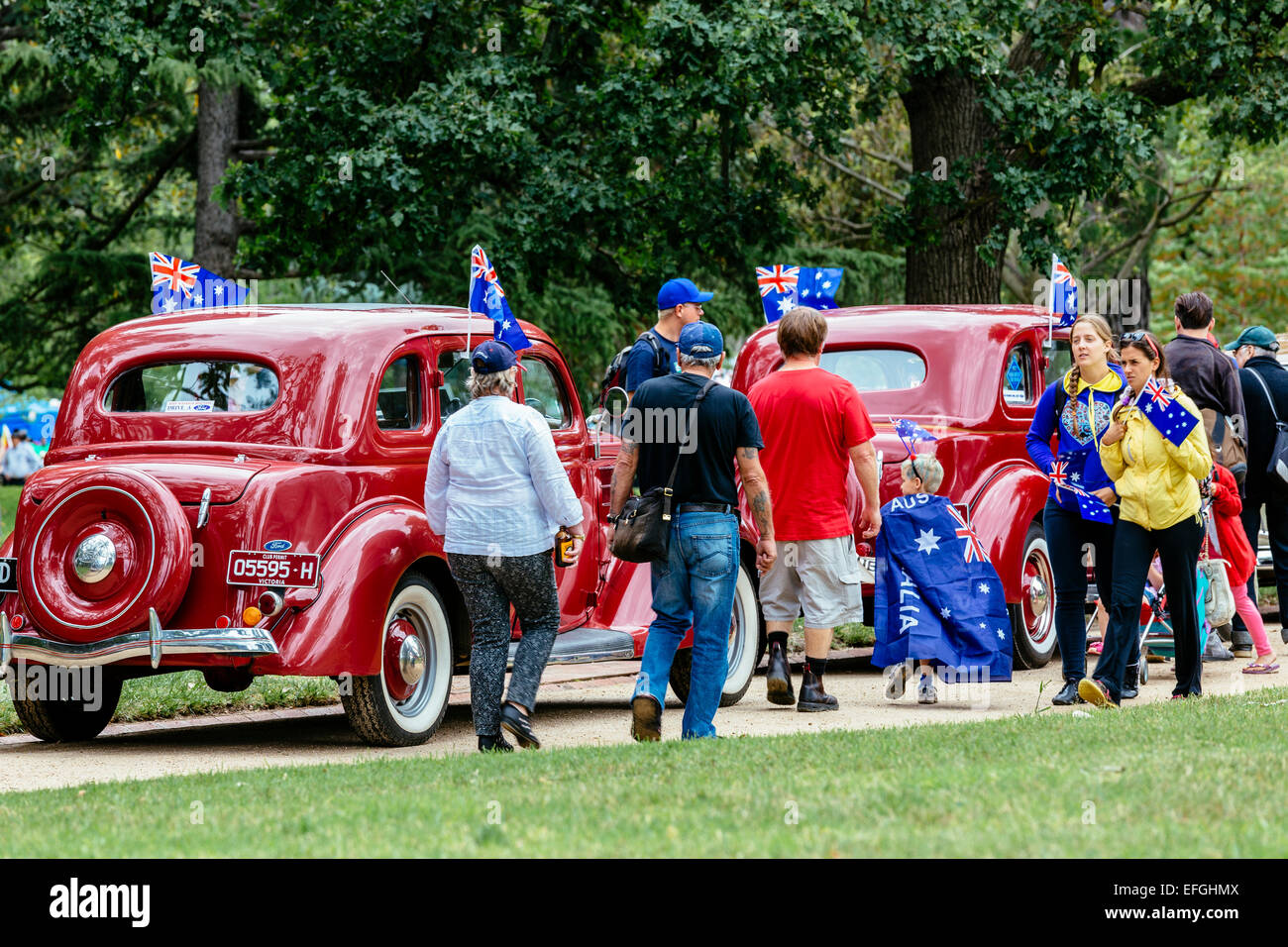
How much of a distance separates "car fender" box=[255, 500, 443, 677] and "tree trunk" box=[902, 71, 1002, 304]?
1002 cm

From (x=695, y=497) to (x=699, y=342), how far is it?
0.68 meters

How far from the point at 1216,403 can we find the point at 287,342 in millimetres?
5492

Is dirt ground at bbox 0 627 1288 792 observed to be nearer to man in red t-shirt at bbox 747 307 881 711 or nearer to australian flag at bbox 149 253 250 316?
man in red t-shirt at bbox 747 307 881 711

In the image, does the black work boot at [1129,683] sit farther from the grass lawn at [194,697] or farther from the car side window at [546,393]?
the grass lawn at [194,697]

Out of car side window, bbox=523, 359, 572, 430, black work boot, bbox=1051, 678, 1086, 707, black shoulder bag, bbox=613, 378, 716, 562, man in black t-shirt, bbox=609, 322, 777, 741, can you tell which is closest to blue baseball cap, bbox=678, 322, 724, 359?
man in black t-shirt, bbox=609, 322, 777, 741

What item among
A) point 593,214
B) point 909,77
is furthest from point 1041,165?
point 593,214

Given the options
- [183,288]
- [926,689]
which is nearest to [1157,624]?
[926,689]

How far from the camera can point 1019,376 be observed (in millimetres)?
11852

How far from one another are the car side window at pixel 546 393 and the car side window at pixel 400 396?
0.78 metres

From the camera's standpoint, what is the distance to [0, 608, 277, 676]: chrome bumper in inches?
303

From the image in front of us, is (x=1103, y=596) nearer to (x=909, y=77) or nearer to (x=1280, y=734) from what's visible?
(x=1280, y=734)

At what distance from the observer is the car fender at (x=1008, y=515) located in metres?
10.8

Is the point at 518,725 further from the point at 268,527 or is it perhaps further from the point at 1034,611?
the point at 1034,611

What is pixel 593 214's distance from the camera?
16.9 meters
